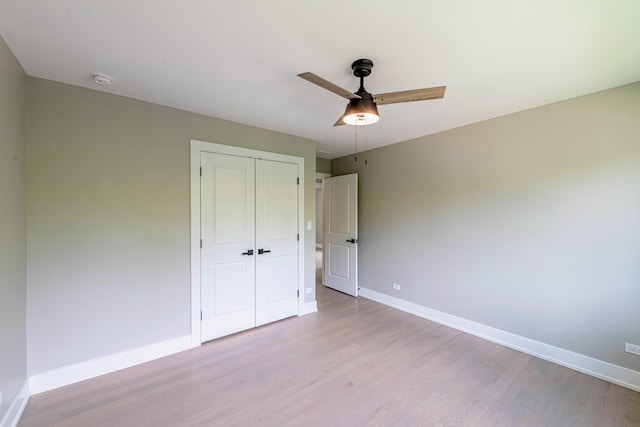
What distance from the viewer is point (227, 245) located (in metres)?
3.14

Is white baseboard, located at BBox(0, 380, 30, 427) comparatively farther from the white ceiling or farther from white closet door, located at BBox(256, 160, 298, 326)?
the white ceiling

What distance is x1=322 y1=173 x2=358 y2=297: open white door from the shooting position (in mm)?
4539

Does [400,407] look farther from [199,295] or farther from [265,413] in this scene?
[199,295]

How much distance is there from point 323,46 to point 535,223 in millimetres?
2730

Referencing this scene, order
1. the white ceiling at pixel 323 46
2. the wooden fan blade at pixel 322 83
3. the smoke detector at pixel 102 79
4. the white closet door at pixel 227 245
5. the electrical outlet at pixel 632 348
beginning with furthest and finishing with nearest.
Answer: the white closet door at pixel 227 245, the electrical outlet at pixel 632 348, the smoke detector at pixel 102 79, the wooden fan blade at pixel 322 83, the white ceiling at pixel 323 46

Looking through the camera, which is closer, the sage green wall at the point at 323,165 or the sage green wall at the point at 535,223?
the sage green wall at the point at 535,223

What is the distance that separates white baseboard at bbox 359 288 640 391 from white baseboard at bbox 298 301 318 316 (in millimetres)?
1287

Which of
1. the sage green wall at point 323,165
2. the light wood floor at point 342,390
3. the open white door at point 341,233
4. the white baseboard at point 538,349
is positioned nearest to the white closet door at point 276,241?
the light wood floor at point 342,390

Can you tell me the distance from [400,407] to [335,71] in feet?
8.62

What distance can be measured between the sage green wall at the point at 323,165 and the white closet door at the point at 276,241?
1.51 metres

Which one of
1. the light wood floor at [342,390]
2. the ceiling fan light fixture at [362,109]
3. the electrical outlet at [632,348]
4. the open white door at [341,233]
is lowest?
the light wood floor at [342,390]

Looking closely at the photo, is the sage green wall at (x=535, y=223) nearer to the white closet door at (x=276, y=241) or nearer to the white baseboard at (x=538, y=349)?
the white baseboard at (x=538, y=349)

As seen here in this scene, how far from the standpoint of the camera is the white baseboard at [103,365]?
2156 mm

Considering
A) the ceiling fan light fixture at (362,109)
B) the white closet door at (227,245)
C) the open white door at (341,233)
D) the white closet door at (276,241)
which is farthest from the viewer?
the open white door at (341,233)
